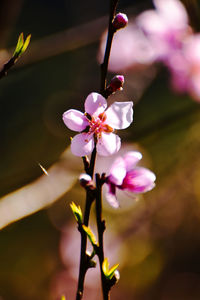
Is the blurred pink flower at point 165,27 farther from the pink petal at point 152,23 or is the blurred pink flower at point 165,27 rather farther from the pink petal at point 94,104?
the pink petal at point 94,104

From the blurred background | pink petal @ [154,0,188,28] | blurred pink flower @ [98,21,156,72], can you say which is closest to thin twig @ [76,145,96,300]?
the blurred background

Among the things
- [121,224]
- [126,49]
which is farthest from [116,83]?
[121,224]

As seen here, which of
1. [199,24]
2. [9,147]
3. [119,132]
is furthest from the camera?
[9,147]

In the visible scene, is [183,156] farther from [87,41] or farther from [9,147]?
[9,147]

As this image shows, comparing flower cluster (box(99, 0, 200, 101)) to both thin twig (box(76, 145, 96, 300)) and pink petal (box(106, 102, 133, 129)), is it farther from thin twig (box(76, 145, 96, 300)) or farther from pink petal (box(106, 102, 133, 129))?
thin twig (box(76, 145, 96, 300))

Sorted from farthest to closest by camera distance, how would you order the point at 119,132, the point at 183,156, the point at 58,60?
the point at 58,60 → the point at 119,132 → the point at 183,156

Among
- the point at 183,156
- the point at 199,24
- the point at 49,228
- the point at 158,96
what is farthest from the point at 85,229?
the point at 158,96

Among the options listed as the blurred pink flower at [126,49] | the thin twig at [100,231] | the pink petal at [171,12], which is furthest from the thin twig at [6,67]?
the blurred pink flower at [126,49]
